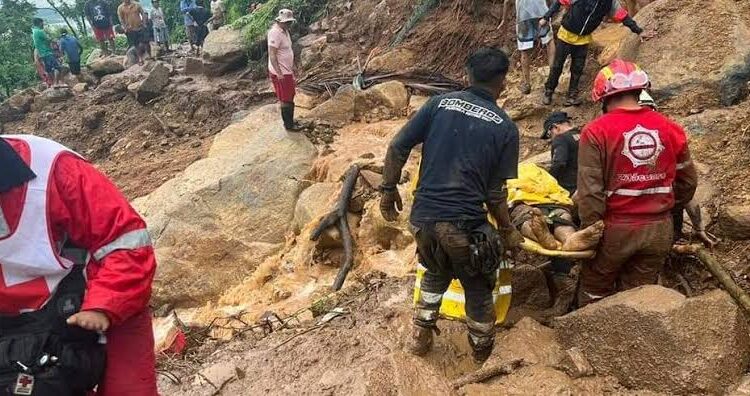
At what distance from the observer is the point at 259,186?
8156 mm

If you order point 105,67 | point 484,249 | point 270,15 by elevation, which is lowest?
point 105,67

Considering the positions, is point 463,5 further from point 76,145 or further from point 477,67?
point 76,145

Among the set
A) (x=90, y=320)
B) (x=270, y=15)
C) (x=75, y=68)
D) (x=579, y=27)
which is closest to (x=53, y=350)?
(x=90, y=320)

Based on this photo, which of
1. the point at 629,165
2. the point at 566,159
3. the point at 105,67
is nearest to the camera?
the point at 629,165

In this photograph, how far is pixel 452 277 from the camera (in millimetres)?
3586

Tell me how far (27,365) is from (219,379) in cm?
206

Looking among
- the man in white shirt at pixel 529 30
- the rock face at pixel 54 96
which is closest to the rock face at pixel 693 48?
the man in white shirt at pixel 529 30

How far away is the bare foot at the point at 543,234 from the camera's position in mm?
3496

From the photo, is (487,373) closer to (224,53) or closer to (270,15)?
(270,15)

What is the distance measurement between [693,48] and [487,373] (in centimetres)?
457

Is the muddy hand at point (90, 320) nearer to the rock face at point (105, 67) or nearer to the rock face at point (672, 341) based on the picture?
the rock face at point (672, 341)

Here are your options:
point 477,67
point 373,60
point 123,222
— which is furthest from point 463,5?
point 123,222

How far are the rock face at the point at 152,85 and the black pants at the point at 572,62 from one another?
967 centimetres

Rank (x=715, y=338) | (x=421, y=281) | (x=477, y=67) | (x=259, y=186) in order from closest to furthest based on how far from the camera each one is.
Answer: (x=715, y=338) < (x=477, y=67) < (x=421, y=281) < (x=259, y=186)
